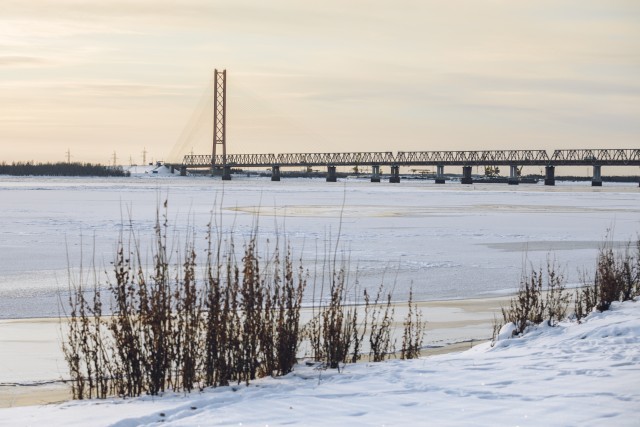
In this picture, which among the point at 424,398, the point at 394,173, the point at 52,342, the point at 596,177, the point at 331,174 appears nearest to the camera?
the point at 424,398

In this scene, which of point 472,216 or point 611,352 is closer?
point 611,352

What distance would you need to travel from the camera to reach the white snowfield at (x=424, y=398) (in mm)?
7246

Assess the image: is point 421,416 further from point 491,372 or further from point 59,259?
point 59,259

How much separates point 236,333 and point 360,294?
656cm

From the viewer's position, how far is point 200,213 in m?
41.7

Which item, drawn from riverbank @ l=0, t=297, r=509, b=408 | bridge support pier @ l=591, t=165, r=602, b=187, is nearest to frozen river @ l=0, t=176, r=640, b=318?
riverbank @ l=0, t=297, r=509, b=408

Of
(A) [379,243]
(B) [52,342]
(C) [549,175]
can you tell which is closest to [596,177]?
(C) [549,175]

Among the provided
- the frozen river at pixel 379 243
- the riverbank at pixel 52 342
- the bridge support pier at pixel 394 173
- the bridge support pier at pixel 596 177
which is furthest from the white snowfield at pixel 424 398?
the bridge support pier at pixel 394 173

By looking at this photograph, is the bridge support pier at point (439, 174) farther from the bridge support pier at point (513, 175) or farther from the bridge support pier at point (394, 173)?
the bridge support pier at point (513, 175)

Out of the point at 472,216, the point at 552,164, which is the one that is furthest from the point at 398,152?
the point at 472,216

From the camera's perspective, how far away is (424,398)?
792 cm

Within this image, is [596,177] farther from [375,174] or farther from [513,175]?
[375,174]

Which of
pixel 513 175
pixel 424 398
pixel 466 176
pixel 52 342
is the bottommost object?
pixel 52 342

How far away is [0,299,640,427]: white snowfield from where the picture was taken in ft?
23.8
